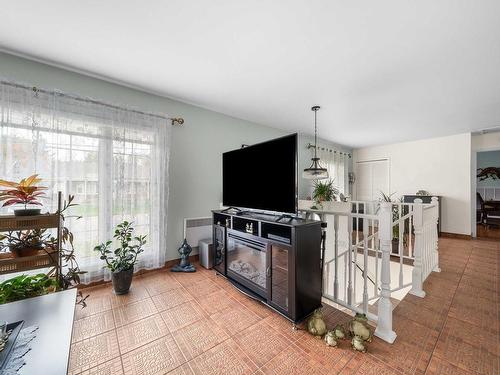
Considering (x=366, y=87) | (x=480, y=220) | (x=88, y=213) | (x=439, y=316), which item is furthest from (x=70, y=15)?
(x=480, y=220)

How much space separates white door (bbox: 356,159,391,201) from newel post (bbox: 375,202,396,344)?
Result: 16.4ft

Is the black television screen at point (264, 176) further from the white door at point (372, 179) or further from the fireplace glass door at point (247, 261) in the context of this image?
the white door at point (372, 179)

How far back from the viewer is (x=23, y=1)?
56.1 inches

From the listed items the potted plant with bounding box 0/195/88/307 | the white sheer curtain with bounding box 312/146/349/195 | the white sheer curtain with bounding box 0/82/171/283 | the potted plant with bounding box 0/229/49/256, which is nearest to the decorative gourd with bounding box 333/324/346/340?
the potted plant with bounding box 0/195/88/307

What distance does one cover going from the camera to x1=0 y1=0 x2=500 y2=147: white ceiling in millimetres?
1458

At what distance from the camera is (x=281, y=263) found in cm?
182

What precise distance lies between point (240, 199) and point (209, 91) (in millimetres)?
1484

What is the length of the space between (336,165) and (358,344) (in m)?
4.89

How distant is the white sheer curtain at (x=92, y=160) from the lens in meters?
1.98

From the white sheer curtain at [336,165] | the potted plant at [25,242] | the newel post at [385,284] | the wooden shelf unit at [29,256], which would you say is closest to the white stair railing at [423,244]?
the newel post at [385,284]

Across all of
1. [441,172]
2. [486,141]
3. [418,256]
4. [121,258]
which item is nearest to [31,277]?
[121,258]

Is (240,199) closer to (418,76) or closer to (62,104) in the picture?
(62,104)

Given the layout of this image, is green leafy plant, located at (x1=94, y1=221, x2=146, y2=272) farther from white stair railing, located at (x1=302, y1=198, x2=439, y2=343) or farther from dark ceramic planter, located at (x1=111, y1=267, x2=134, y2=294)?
white stair railing, located at (x1=302, y1=198, x2=439, y2=343)

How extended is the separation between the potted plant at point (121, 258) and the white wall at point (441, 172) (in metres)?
6.21
